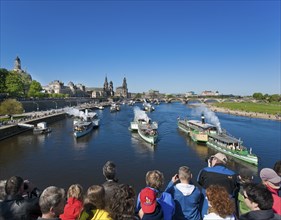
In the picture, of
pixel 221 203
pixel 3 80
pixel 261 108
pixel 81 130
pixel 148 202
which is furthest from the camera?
pixel 261 108

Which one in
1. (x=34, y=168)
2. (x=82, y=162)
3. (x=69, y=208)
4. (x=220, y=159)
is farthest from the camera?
A: (x=82, y=162)

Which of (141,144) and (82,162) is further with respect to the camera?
(141,144)

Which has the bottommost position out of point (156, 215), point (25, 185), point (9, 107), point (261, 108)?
point (261, 108)

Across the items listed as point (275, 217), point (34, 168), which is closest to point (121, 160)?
point (34, 168)

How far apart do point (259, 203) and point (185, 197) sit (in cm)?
166

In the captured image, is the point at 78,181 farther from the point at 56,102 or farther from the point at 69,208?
the point at 56,102

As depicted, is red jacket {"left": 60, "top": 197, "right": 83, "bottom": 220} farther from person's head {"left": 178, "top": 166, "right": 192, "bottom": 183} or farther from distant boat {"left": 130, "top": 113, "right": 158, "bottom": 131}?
distant boat {"left": 130, "top": 113, "right": 158, "bottom": 131}

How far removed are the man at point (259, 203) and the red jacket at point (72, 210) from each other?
9.47ft

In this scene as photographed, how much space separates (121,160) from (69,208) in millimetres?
25289

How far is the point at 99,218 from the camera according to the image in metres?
3.74

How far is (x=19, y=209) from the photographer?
4.32m

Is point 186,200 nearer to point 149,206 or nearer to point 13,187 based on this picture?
point 149,206

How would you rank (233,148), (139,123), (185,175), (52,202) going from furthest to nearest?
(139,123), (233,148), (185,175), (52,202)

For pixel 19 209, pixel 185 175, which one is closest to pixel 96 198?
pixel 19 209
